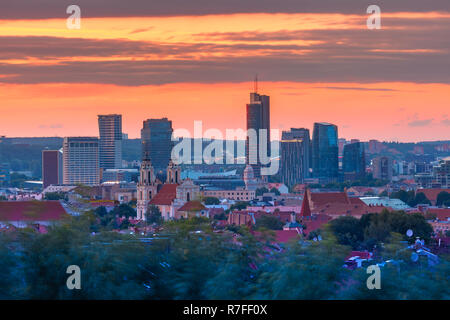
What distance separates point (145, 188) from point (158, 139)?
86.6m

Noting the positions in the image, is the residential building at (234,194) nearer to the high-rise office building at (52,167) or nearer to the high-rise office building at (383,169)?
the high-rise office building at (383,169)

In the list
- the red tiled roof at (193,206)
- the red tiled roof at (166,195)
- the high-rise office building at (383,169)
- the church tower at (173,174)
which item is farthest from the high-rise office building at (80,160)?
the red tiled roof at (193,206)

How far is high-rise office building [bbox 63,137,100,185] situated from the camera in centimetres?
17731

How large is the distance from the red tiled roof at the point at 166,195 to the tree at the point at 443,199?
1120 inches

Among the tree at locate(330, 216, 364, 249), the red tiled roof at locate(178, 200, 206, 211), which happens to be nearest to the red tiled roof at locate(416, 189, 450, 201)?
the red tiled roof at locate(178, 200, 206, 211)

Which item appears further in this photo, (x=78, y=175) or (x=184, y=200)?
(x=78, y=175)

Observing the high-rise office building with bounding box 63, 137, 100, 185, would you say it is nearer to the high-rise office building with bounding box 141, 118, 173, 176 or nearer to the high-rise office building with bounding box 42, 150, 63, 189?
the high-rise office building with bounding box 42, 150, 63, 189

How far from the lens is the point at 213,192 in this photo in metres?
125

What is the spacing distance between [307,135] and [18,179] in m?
51.0

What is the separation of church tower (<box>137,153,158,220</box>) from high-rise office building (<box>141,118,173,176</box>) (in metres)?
80.4

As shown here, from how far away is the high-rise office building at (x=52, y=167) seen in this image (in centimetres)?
17500

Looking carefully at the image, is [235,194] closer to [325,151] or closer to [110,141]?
[325,151]
